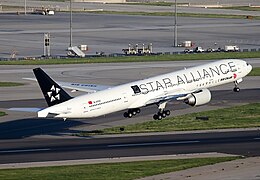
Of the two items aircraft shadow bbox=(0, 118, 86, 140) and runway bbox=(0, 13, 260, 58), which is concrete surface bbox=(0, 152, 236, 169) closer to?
aircraft shadow bbox=(0, 118, 86, 140)

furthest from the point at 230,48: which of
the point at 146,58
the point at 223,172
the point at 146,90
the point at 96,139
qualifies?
the point at 223,172

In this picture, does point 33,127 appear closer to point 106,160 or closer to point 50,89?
point 50,89

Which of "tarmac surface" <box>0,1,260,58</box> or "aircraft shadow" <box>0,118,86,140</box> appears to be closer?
"aircraft shadow" <box>0,118,86,140</box>

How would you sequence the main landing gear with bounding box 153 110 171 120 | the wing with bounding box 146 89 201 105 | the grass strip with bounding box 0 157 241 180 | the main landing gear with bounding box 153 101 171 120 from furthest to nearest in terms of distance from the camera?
the main landing gear with bounding box 153 110 171 120 < the main landing gear with bounding box 153 101 171 120 < the wing with bounding box 146 89 201 105 < the grass strip with bounding box 0 157 241 180

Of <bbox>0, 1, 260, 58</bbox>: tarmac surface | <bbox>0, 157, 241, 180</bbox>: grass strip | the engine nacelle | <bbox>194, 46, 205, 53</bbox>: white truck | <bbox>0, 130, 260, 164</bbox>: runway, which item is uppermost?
<bbox>0, 1, 260, 58</bbox>: tarmac surface

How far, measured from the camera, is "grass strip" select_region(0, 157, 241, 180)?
2496 inches

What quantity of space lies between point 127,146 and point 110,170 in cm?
1037

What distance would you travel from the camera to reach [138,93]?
84.8 metres

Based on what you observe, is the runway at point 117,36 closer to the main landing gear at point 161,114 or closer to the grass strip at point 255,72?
the grass strip at point 255,72

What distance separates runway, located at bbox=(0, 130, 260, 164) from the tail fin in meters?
3.64

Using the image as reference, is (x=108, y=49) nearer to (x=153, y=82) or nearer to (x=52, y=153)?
(x=153, y=82)

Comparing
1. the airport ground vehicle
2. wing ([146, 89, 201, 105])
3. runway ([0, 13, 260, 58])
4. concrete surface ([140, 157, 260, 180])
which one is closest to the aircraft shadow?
wing ([146, 89, 201, 105])

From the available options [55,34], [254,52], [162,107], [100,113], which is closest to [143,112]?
[162,107]

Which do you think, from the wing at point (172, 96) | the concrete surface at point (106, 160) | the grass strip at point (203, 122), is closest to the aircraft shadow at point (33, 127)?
the grass strip at point (203, 122)
